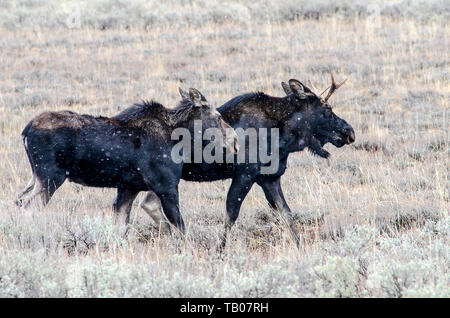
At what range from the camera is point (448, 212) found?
802 centimetres

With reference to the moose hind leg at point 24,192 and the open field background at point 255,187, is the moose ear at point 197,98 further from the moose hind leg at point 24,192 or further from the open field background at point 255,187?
the moose hind leg at point 24,192

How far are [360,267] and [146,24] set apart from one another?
692 inches

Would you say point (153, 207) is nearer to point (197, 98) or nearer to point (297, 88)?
point (197, 98)

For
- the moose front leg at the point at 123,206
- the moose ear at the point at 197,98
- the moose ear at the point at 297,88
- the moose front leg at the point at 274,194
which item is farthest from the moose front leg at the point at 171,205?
the moose ear at the point at 297,88

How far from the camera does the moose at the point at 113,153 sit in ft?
24.9

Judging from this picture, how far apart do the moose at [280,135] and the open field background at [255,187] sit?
13.1 inches

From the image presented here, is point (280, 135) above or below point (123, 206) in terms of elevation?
above

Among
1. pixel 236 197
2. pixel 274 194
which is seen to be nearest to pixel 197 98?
pixel 236 197

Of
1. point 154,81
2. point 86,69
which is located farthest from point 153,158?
point 86,69

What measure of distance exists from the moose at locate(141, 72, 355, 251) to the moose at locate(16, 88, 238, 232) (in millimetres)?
318

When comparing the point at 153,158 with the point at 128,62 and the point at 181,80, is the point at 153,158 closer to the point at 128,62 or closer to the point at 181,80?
the point at 181,80

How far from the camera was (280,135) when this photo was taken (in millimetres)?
8500

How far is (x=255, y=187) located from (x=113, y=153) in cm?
301

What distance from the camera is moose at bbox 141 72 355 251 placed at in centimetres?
822
